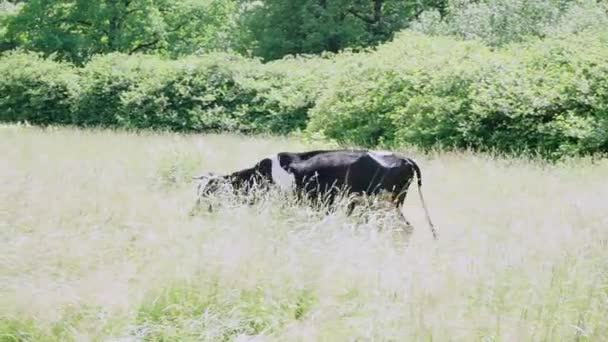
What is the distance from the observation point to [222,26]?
32906 millimetres

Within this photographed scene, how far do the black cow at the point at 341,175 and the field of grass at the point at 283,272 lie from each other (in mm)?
388

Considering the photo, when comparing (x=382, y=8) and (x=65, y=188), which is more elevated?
(x=382, y=8)

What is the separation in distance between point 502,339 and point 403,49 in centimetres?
1053

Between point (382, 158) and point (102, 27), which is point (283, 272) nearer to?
point (382, 158)

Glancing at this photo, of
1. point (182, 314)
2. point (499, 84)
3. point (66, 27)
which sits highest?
point (66, 27)

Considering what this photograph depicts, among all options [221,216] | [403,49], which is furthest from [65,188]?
[403,49]

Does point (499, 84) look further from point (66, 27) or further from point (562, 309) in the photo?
point (66, 27)

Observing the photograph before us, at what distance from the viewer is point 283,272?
3695 millimetres

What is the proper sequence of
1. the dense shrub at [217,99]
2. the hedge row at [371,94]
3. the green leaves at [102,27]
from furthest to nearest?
the green leaves at [102,27] < the dense shrub at [217,99] < the hedge row at [371,94]

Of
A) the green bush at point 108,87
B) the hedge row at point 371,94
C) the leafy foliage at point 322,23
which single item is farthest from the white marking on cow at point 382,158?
the leafy foliage at point 322,23

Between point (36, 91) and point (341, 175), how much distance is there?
15.1m

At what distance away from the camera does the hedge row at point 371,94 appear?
10031 millimetres

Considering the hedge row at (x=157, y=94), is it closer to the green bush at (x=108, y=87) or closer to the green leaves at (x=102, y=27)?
the green bush at (x=108, y=87)

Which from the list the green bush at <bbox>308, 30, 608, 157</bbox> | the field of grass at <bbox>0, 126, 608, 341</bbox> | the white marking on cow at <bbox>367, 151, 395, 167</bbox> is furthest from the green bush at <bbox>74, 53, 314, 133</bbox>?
the field of grass at <bbox>0, 126, 608, 341</bbox>
